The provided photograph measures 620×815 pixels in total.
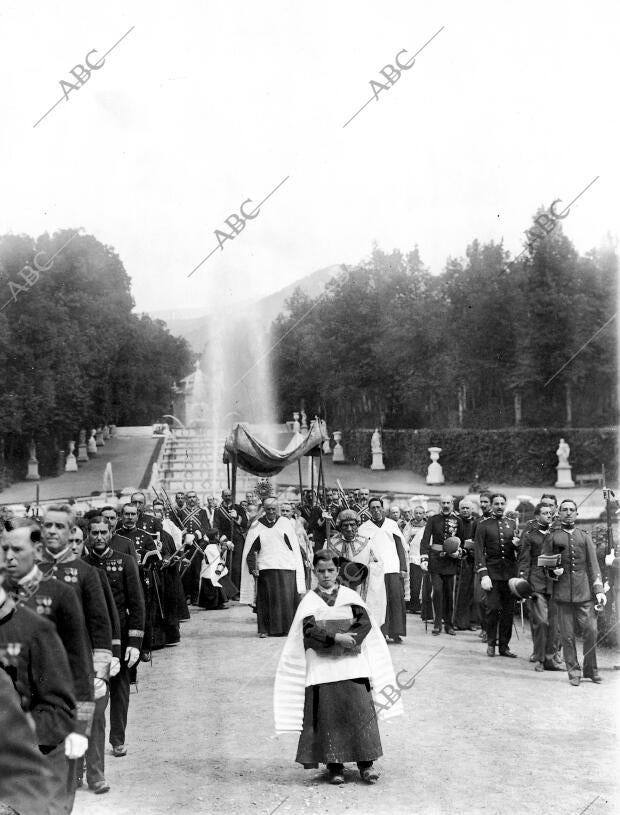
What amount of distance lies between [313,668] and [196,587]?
35.7 feet

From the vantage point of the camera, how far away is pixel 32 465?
28.8 meters

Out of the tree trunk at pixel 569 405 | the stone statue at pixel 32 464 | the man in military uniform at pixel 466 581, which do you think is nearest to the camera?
the man in military uniform at pixel 466 581

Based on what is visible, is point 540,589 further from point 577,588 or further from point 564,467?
point 564,467

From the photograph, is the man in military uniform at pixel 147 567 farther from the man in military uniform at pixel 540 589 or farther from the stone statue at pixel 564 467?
the stone statue at pixel 564 467

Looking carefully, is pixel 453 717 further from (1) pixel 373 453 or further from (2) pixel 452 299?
(1) pixel 373 453

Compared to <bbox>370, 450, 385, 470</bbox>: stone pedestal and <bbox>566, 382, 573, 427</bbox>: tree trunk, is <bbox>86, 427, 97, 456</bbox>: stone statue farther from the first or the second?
<bbox>566, 382, 573, 427</bbox>: tree trunk

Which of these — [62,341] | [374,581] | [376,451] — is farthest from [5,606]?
[376,451]

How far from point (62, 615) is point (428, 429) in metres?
24.2

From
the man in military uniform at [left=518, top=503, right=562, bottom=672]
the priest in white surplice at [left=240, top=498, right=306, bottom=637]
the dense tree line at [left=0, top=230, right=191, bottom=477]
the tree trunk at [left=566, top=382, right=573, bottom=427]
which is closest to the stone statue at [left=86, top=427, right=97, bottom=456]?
the dense tree line at [left=0, top=230, right=191, bottom=477]

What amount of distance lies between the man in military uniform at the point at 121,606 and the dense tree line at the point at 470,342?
60.1ft

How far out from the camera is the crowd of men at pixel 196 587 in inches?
177

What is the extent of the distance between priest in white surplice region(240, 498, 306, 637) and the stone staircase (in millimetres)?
17842

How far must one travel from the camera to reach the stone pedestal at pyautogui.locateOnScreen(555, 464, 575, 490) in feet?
86.0

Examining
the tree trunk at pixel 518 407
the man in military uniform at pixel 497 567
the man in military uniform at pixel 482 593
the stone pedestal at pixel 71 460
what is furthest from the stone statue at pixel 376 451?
the man in military uniform at pixel 497 567
